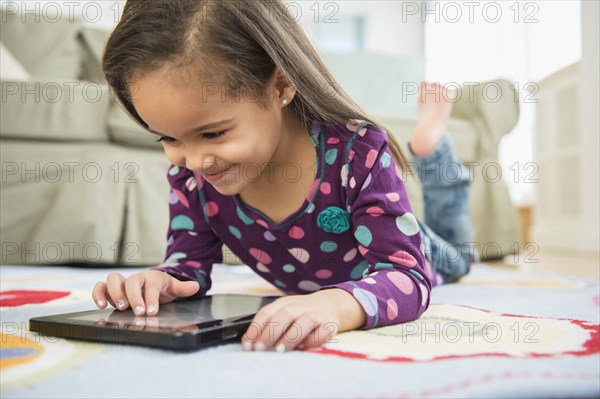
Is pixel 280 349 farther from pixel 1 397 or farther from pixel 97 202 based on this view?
pixel 97 202

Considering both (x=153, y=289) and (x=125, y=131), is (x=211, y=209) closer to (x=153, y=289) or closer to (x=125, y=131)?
(x=153, y=289)

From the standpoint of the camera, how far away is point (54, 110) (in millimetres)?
1605

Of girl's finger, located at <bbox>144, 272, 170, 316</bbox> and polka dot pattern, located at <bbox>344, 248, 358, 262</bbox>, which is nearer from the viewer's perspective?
girl's finger, located at <bbox>144, 272, 170, 316</bbox>

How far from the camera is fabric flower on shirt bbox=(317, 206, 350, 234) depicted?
78cm

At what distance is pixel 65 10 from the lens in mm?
3262

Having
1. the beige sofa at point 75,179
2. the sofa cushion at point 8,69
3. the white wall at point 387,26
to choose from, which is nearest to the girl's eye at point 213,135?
the beige sofa at point 75,179

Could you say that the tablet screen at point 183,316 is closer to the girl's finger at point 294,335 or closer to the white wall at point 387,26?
the girl's finger at point 294,335

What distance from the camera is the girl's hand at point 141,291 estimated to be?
652mm

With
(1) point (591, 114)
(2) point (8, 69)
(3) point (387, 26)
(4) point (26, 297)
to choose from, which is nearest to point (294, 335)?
(4) point (26, 297)

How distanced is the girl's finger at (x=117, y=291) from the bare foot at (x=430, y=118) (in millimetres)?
729

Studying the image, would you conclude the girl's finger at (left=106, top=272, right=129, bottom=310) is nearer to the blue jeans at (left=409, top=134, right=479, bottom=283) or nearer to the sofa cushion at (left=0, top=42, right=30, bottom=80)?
the blue jeans at (left=409, top=134, right=479, bottom=283)

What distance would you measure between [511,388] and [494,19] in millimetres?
3375

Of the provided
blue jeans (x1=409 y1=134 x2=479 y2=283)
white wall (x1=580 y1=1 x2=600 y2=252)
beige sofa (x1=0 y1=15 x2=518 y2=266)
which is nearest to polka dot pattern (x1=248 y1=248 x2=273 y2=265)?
blue jeans (x1=409 y1=134 x2=479 y2=283)

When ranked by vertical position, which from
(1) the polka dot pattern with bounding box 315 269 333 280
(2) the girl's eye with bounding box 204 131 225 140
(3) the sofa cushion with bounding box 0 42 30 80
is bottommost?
(1) the polka dot pattern with bounding box 315 269 333 280
